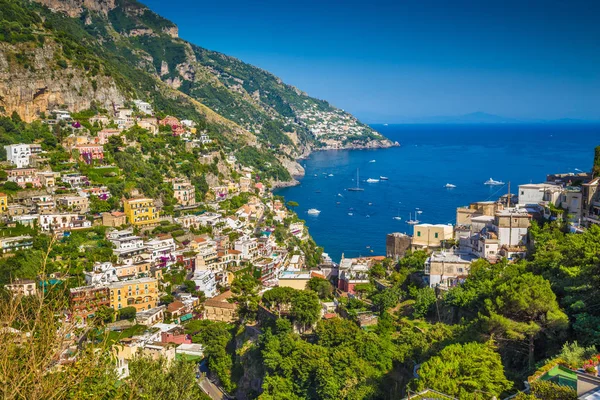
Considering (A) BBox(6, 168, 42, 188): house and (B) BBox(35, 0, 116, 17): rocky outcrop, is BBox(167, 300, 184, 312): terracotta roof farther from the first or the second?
(B) BBox(35, 0, 116, 17): rocky outcrop

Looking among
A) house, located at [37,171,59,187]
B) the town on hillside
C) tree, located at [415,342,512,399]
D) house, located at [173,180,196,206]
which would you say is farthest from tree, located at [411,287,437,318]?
house, located at [173,180,196,206]

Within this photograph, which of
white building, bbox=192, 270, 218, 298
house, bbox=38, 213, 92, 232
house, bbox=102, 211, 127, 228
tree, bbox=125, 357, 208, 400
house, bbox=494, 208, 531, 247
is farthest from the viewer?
house, bbox=102, 211, 127, 228

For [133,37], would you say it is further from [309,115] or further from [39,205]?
[39,205]

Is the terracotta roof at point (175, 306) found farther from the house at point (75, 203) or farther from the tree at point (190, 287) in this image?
the house at point (75, 203)

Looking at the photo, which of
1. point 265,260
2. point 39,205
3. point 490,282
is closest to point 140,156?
point 39,205

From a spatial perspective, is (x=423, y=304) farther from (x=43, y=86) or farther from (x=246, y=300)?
(x=43, y=86)

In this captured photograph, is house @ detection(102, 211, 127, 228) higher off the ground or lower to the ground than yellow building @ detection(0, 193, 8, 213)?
lower

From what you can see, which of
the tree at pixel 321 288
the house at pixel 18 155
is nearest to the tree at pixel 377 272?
the tree at pixel 321 288
